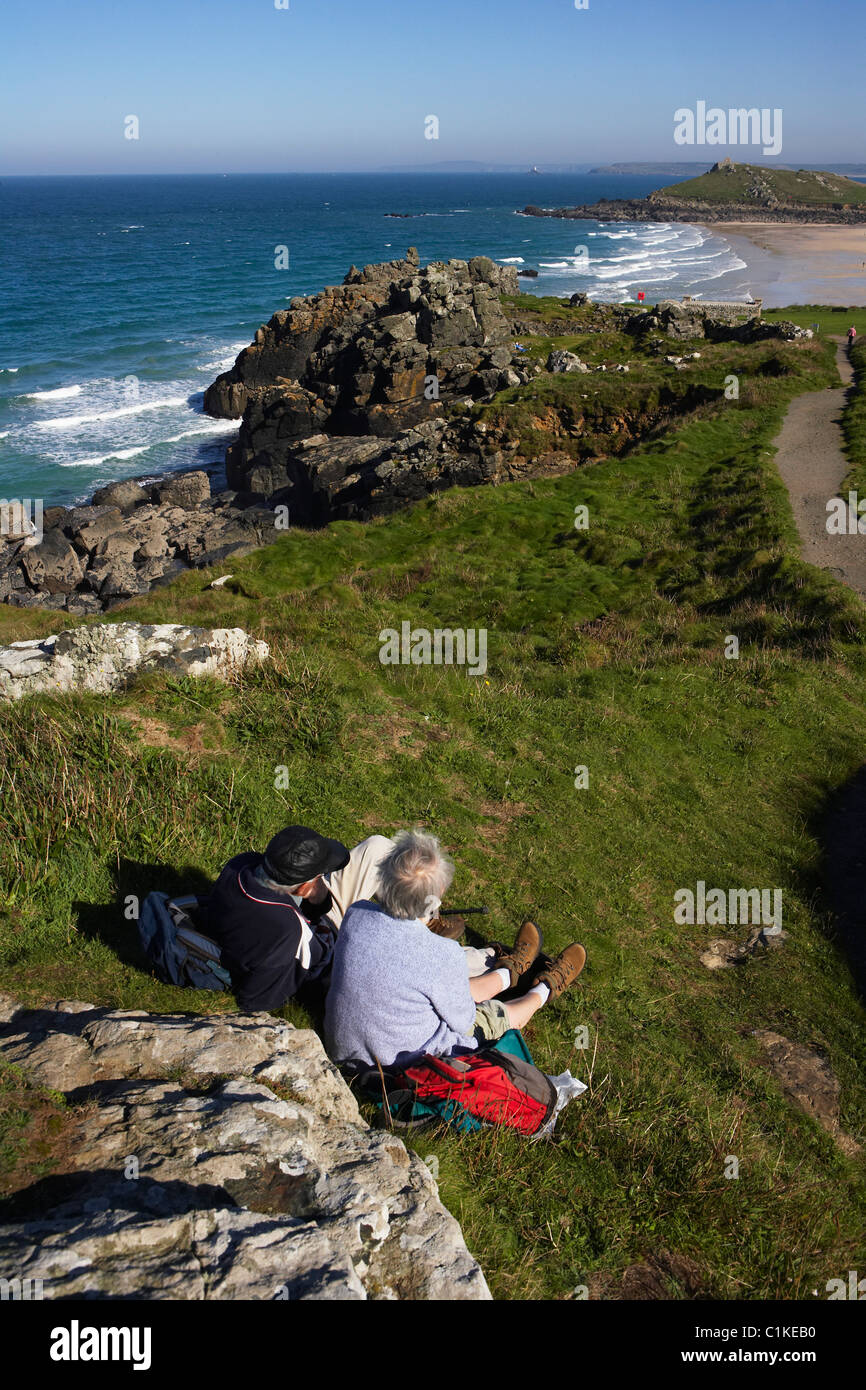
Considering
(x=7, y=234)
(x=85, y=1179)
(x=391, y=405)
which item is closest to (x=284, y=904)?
(x=85, y=1179)

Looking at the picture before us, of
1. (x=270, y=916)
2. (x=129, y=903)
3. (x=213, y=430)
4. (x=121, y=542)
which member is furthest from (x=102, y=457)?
(x=270, y=916)

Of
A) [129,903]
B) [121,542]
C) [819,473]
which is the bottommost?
[129,903]

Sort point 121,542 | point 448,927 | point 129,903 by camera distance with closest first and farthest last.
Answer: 1. point 129,903
2. point 448,927
3. point 121,542

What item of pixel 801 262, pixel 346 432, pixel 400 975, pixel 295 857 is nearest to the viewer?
pixel 400 975

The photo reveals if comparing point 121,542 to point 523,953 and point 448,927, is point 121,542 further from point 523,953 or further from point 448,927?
point 523,953

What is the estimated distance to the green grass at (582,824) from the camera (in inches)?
205

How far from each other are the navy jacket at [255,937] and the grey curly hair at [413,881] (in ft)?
2.80

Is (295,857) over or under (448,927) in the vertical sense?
over

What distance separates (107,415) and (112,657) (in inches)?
1912

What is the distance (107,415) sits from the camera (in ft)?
173

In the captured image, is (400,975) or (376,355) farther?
(376,355)

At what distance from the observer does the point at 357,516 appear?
98.4ft

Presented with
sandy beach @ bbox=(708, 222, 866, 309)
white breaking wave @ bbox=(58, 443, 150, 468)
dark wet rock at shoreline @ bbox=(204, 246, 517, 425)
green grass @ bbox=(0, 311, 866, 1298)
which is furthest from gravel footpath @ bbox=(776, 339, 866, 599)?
sandy beach @ bbox=(708, 222, 866, 309)

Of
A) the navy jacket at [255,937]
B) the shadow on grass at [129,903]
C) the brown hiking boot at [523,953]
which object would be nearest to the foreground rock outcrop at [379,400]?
the shadow on grass at [129,903]
